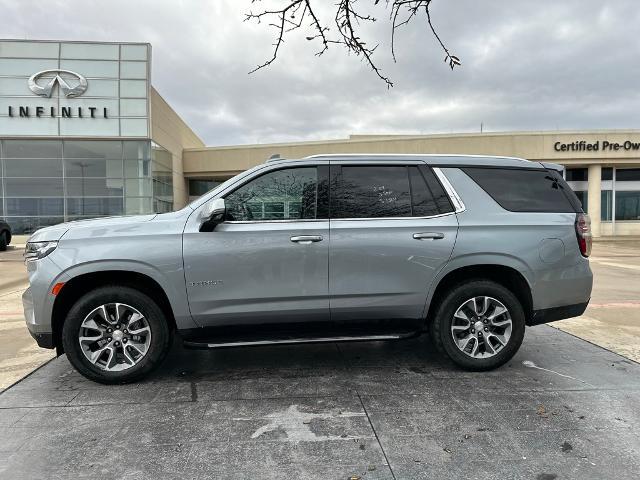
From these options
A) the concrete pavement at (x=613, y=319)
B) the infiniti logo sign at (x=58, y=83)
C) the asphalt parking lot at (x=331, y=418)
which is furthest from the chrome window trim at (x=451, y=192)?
the infiniti logo sign at (x=58, y=83)

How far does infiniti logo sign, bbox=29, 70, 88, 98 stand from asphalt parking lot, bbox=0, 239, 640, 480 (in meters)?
22.1

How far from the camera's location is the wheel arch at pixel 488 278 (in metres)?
4.25

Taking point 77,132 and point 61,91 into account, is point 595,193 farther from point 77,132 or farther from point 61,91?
point 61,91

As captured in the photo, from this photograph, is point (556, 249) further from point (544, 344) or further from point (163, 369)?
point (163, 369)

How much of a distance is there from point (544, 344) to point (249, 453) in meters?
3.92

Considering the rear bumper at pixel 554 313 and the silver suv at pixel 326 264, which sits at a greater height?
the silver suv at pixel 326 264

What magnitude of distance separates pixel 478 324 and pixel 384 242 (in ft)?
3.90

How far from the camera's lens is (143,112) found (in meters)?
23.7

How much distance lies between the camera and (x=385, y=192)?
4.28 metres

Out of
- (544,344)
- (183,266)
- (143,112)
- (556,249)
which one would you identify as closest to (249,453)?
(183,266)

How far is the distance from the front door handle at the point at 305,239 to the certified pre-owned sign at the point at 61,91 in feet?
76.5

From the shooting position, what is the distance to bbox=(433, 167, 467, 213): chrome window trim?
4.28 metres

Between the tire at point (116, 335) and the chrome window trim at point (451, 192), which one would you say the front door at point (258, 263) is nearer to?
the tire at point (116, 335)

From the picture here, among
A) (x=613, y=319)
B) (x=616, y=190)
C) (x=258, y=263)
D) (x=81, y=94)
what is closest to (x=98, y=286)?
(x=258, y=263)
